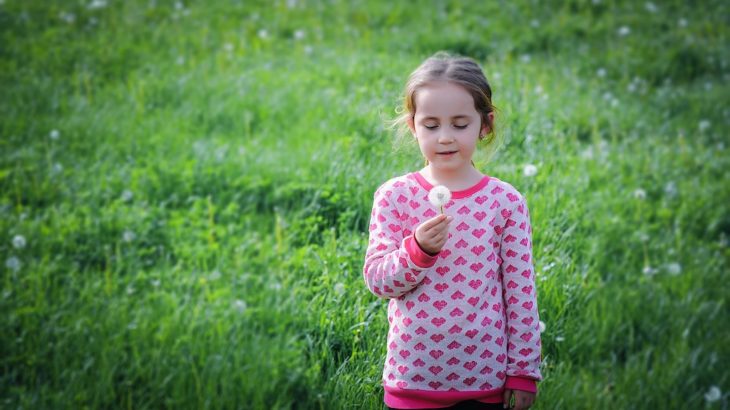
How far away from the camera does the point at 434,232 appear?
1.92 meters

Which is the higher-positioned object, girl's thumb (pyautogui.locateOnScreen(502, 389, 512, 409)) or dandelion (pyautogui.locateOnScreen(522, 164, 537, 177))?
dandelion (pyautogui.locateOnScreen(522, 164, 537, 177))

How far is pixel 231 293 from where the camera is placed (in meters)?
3.79

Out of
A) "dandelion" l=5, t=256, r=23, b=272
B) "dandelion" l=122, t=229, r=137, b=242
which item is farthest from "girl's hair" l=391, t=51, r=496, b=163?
"dandelion" l=5, t=256, r=23, b=272

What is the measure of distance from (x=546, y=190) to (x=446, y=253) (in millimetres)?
1813

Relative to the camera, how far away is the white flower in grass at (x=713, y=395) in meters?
3.46

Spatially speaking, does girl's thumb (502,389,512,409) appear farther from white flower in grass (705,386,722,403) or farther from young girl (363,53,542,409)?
white flower in grass (705,386,722,403)

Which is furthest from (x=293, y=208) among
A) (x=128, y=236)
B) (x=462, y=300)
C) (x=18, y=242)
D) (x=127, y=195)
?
(x=462, y=300)

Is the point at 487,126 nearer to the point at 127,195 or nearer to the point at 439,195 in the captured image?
the point at 439,195

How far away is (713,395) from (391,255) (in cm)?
218

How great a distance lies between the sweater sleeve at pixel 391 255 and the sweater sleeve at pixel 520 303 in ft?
0.86

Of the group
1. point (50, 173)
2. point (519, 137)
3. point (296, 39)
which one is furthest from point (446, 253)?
point (296, 39)

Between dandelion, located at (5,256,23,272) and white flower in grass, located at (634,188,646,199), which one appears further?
white flower in grass, located at (634,188,646,199)

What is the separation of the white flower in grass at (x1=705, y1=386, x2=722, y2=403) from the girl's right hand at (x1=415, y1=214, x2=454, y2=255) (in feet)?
7.16

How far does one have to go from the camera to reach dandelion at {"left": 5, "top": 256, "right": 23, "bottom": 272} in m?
3.91
